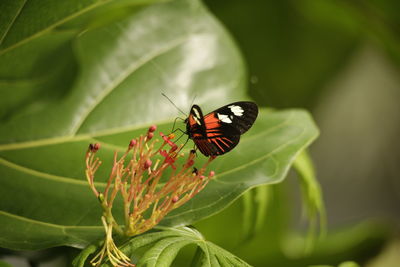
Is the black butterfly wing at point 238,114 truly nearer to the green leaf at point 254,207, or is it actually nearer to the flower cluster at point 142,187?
the flower cluster at point 142,187

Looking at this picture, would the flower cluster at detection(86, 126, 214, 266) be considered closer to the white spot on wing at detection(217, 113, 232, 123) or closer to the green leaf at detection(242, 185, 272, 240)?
the white spot on wing at detection(217, 113, 232, 123)

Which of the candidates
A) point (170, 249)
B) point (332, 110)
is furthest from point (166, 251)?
point (332, 110)

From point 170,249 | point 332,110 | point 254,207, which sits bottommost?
point 332,110

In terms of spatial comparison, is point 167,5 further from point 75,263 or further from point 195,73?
point 75,263

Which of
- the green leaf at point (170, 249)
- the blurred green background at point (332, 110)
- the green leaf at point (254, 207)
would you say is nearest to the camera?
the green leaf at point (170, 249)

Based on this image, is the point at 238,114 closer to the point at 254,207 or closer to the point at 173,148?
the point at 173,148

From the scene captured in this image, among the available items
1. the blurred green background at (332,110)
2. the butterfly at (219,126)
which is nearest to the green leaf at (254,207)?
the blurred green background at (332,110)
